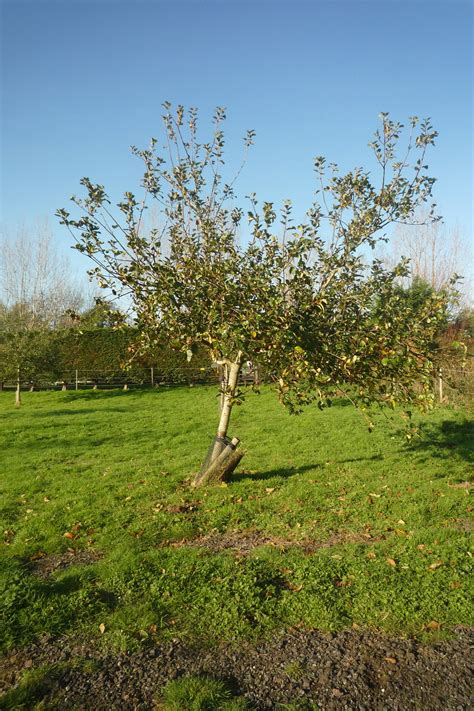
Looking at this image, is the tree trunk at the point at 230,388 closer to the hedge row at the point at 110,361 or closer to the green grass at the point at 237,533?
the green grass at the point at 237,533

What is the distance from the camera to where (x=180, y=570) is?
5.54 m

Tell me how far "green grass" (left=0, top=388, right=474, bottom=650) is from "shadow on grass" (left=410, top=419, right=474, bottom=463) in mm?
73

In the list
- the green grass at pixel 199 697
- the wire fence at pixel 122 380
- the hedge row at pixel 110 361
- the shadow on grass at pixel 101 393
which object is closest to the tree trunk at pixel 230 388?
the green grass at pixel 199 697

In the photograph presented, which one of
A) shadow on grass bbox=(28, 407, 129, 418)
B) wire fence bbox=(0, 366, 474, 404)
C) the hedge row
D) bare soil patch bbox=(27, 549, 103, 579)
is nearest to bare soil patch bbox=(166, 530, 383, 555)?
bare soil patch bbox=(27, 549, 103, 579)

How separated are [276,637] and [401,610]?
1274mm

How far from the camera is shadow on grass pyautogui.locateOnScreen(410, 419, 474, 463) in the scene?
1189 cm

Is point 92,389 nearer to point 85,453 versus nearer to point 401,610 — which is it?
point 85,453

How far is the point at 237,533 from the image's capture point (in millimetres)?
6957

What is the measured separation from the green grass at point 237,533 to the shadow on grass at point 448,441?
73 millimetres

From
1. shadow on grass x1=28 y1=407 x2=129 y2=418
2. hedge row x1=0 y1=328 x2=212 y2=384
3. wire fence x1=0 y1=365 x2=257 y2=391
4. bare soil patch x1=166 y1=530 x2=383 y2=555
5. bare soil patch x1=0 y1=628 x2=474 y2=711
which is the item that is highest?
hedge row x1=0 y1=328 x2=212 y2=384

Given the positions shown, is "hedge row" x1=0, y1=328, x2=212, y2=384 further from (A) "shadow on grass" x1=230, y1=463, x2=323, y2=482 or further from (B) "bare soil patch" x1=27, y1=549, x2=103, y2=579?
(B) "bare soil patch" x1=27, y1=549, x2=103, y2=579

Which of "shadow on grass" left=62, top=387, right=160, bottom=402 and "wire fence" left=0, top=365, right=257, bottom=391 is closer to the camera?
"shadow on grass" left=62, top=387, right=160, bottom=402

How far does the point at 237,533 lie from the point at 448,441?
8.44 meters

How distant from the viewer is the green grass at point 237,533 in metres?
4.66
